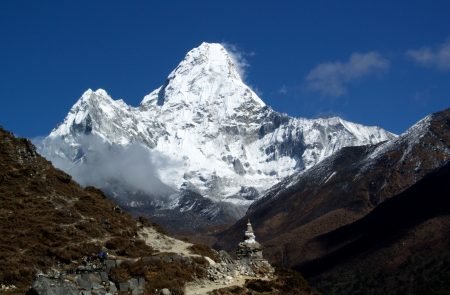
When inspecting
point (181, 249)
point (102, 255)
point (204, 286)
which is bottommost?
point (204, 286)

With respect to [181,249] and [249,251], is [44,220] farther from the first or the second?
[249,251]

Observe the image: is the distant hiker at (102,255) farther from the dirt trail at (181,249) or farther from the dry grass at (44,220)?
the dirt trail at (181,249)

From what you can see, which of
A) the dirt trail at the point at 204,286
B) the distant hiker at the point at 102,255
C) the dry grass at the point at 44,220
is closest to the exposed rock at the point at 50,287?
the dry grass at the point at 44,220

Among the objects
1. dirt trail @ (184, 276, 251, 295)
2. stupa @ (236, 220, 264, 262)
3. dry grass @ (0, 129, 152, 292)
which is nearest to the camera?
dirt trail @ (184, 276, 251, 295)

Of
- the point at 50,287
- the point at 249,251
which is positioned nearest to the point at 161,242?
the point at 249,251

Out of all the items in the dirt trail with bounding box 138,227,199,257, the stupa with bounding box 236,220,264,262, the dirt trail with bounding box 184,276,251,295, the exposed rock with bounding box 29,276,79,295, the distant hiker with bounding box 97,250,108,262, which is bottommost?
the exposed rock with bounding box 29,276,79,295

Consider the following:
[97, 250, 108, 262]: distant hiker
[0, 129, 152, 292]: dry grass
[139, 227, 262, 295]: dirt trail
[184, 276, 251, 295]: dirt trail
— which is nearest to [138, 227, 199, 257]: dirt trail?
[139, 227, 262, 295]: dirt trail

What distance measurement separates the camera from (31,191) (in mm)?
49312

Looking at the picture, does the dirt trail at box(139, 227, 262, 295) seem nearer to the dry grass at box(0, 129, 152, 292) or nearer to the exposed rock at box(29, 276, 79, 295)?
the dry grass at box(0, 129, 152, 292)

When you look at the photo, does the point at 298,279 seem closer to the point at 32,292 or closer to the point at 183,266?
the point at 183,266

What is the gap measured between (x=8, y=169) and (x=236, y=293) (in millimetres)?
19097

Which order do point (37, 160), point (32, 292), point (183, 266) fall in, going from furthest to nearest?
point (37, 160)
point (183, 266)
point (32, 292)

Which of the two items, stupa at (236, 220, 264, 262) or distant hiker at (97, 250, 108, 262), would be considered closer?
distant hiker at (97, 250, 108, 262)

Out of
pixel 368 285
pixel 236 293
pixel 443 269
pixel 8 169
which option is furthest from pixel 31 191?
pixel 368 285
